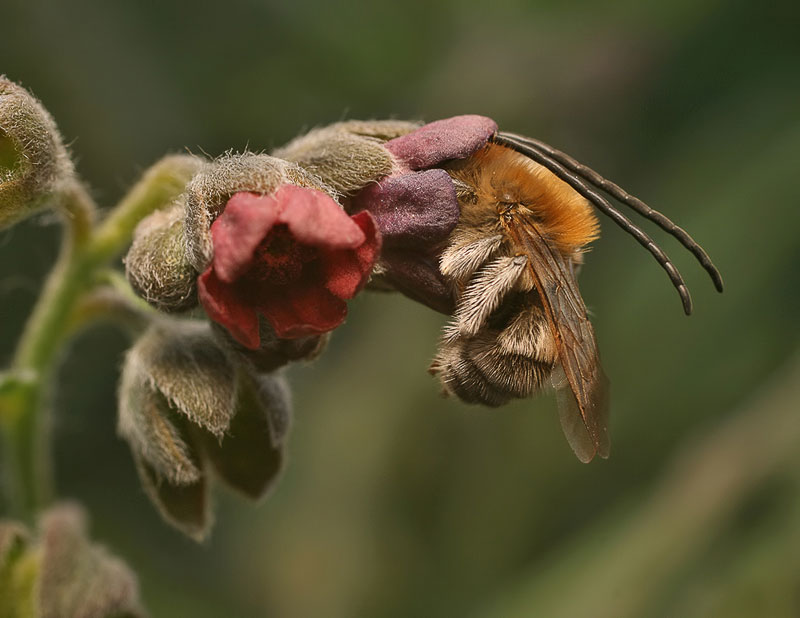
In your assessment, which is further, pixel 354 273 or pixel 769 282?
pixel 769 282

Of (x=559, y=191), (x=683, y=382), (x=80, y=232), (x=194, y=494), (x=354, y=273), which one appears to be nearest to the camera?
(x=354, y=273)

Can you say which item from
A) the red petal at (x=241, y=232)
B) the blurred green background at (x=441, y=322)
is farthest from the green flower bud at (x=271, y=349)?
the blurred green background at (x=441, y=322)

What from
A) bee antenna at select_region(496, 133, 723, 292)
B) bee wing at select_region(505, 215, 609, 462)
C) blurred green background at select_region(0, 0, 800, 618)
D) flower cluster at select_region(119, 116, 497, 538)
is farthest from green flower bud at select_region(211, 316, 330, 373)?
blurred green background at select_region(0, 0, 800, 618)

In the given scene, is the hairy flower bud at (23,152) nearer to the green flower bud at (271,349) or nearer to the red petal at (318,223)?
the green flower bud at (271,349)

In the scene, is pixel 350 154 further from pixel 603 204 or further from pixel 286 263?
pixel 603 204

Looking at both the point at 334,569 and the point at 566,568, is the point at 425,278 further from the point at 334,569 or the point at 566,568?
the point at 334,569

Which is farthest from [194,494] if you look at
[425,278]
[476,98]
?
[476,98]
